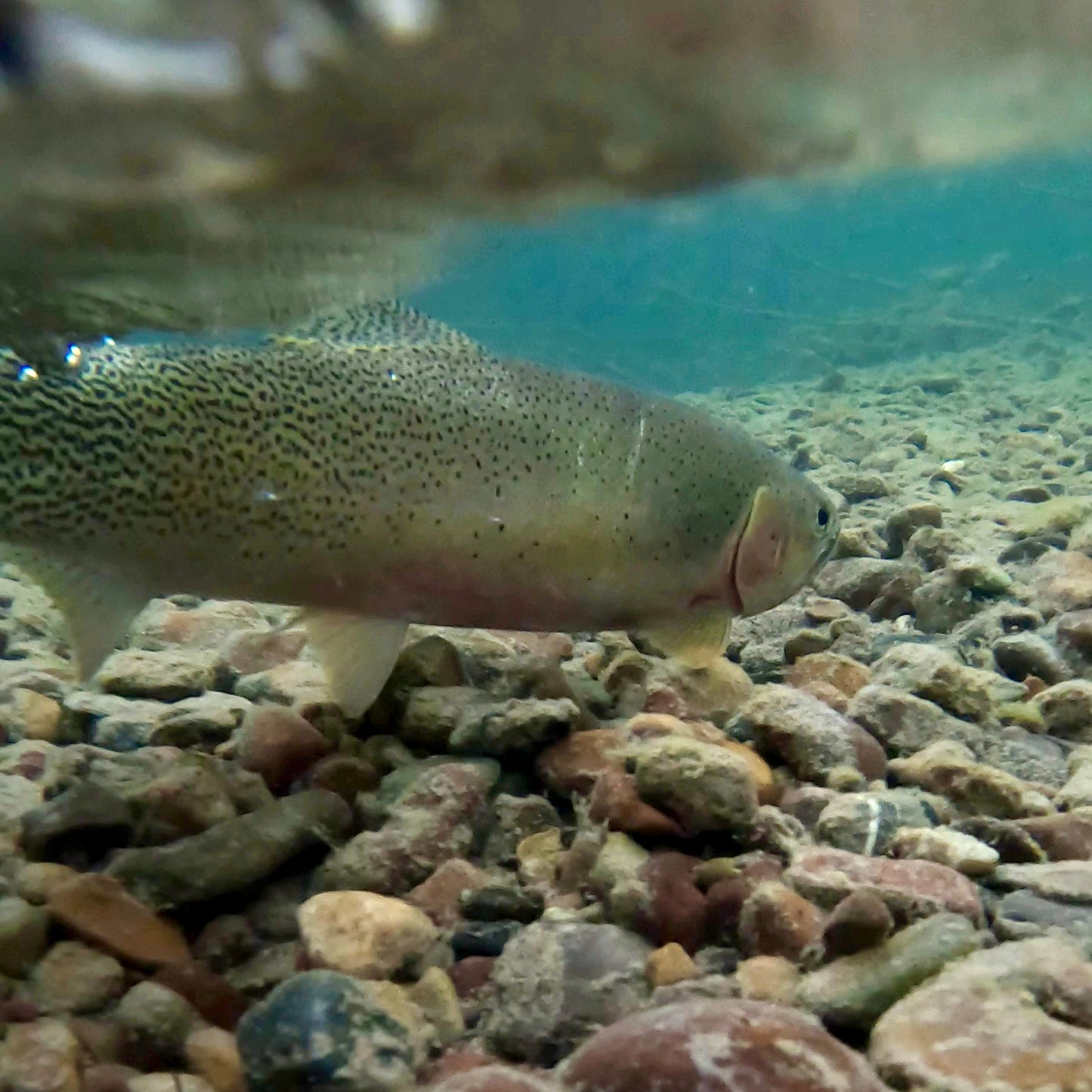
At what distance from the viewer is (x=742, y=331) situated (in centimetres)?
1805

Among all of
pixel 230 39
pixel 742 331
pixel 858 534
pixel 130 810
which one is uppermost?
pixel 742 331

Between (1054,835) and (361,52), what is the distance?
7.80 feet

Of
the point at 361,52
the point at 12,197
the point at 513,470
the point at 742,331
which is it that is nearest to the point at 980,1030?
the point at 513,470

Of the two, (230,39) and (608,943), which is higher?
(230,39)

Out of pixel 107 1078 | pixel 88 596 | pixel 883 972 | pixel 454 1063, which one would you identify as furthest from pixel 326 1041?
Result: pixel 88 596

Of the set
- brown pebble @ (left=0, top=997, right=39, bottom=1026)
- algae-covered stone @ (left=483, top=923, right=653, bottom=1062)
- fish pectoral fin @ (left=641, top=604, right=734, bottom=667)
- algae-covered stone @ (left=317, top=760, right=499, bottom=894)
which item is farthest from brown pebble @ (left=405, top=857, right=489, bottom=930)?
fish pectoral fin @ (left=641, top=604, right=734, bottom=667)

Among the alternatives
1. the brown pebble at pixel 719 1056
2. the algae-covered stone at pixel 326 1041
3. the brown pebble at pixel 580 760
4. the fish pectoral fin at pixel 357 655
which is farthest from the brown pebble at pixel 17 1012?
the brown pebble at pixel 580 760

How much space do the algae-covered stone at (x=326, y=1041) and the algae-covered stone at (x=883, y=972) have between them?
727mm

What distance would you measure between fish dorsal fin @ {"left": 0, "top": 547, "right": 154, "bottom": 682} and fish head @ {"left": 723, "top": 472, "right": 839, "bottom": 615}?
5.99 ft

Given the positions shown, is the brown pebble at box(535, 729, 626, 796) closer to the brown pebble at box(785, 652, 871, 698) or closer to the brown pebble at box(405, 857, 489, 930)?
the brown pebble at box(405, 857, 489, 930)

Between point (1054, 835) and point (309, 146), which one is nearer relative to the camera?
point (1054, 835)

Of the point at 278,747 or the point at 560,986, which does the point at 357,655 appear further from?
the point at 560,986

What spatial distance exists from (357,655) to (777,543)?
139 centimetres

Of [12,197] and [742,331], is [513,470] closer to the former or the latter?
[12,197]
